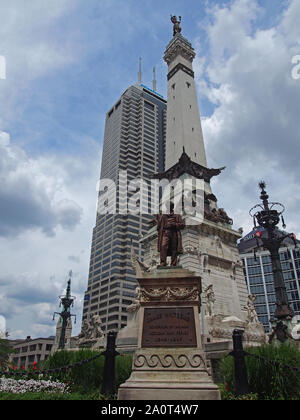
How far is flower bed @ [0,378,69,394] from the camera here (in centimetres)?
732

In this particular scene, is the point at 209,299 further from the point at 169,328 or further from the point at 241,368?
the point at 169,328

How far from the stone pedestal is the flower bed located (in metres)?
2.45

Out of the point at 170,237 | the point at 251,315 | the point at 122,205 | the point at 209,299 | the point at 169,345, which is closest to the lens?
the point at 169,345

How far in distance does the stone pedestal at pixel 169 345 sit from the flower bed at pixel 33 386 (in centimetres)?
245

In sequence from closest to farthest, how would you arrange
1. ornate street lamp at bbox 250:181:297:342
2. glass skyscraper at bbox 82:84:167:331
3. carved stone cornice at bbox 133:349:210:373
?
carved stone cornice at bbox 133:349:210:373 → ornate street lamp at bbox 250:181:297:342 → glass skyscraper at bbox 82:84:167:331

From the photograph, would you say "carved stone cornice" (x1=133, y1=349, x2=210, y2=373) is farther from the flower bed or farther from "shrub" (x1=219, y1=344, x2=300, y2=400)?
the flower bed

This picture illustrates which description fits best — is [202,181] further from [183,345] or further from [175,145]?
[183,345]

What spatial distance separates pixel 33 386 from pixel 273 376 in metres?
5.98

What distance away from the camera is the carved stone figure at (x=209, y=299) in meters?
21.1

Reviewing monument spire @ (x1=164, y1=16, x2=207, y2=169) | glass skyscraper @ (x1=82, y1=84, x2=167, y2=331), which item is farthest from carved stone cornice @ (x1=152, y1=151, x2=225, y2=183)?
glass skyscraper @ (x1=82, y1=84, x2=167, y2=331)

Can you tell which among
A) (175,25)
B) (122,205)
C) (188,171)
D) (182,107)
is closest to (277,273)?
(188,171)

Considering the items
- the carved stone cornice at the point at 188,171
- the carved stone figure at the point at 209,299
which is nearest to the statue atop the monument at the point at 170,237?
the carved stone figure at the point at 209,299

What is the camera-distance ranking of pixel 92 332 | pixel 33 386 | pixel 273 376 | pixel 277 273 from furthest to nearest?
pixel 92 332 < pixel 277 273 < pixel 33 386 < pixel 273 376

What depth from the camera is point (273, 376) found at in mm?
7383
